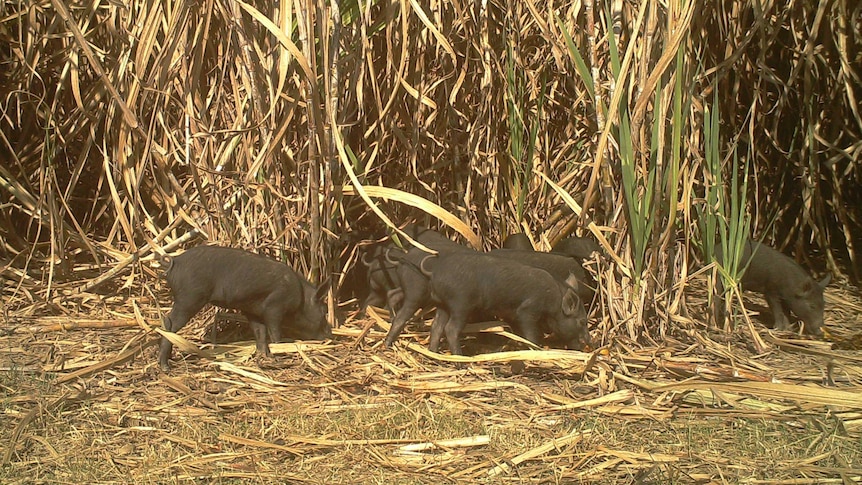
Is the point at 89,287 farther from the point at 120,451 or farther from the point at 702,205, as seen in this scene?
the point at 702,205

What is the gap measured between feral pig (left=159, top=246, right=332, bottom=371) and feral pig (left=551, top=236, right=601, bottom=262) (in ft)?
4.53

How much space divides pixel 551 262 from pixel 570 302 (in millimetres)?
333

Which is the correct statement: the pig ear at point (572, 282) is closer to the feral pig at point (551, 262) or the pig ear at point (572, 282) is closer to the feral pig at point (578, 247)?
the feral pig at point (551, 262)

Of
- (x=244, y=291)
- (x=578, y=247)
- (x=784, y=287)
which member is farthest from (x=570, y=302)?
(x=244, y=291)

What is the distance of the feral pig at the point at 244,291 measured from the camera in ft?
13.4

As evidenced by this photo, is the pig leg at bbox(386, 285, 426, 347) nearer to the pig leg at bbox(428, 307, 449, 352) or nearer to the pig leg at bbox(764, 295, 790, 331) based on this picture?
the pig leg at bbox(428, 307, 449, 352)

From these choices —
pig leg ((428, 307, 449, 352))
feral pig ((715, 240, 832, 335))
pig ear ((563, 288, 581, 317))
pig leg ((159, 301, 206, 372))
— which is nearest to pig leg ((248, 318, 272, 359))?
pig leg ((159, 301, 206, 372))

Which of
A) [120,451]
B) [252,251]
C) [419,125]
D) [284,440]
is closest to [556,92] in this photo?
[419,125]

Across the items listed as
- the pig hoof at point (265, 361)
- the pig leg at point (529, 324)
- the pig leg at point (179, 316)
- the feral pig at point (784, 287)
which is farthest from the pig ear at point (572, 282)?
the pig leg at point (179, 316)

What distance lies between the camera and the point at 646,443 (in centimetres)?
335

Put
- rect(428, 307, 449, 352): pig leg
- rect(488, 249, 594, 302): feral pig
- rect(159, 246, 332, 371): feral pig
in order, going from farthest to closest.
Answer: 1. rect(488, 249, 594, 302): feral pig
2. rect(428, 307, 449, 352): pig leg
3. rect(159, 246, 332, 371): feral pig

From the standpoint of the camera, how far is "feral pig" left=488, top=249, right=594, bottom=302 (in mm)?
4598

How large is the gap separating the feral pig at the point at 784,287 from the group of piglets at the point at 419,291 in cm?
65

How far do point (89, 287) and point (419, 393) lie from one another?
217 cm
